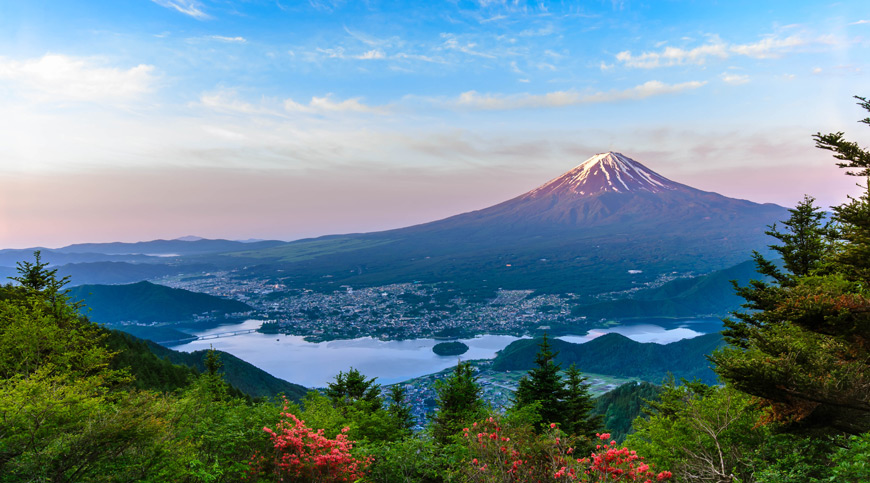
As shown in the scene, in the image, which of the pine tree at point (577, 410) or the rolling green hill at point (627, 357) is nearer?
the pine tree at point (577, 410)

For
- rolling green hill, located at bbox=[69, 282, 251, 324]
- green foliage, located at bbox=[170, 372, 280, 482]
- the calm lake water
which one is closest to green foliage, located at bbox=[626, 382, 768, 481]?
green foliage, located at bbox=[170, 372, 280, 482]


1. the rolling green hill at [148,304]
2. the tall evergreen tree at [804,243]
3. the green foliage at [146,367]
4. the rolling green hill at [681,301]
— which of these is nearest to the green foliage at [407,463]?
the tall evergreen tree at [804,243]

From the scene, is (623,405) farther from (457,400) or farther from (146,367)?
(146,367)

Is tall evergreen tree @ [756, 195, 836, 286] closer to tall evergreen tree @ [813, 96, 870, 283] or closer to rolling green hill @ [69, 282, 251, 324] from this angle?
tall evergreen tree @ [813, 96, 870, 283]

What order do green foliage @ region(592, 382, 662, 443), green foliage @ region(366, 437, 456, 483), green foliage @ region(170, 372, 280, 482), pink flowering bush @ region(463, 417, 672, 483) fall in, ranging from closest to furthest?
pink flowering bush @ region(463, 417, 672, 483) → green foliage @ region(170, 372, 280, 482) → green foliage @ region(366, 437, 456, 483) → green foliage @ region(592, 382, 662, 443)

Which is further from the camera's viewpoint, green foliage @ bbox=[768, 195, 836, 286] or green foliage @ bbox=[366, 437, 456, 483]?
green foliage @ bbox=[768, 195, 836, 286]

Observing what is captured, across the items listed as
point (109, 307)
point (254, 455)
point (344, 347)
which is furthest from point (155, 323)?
point (254, 455)

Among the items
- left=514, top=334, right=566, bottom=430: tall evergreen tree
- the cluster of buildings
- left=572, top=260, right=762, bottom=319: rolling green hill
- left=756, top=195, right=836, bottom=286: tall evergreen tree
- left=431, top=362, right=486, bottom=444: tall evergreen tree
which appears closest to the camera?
left=756, top=195, right=836, bottom=286: tall evergreen tree

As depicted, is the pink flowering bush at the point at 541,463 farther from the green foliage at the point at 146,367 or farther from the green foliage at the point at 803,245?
the green foliage at the point at 146,367
